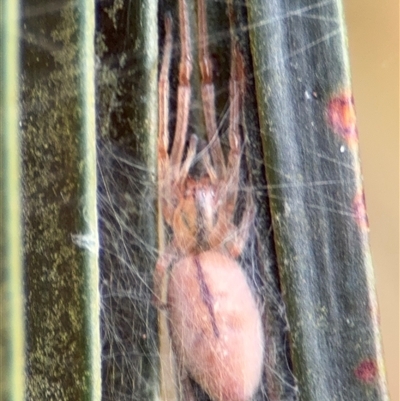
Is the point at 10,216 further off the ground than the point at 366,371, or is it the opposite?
the point at 10,216

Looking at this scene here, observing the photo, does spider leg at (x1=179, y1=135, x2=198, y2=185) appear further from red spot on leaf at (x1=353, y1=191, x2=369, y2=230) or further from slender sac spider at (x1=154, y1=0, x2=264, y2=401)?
red spot on leaf at (x1=353, y1=191, x2=369, y2=230)

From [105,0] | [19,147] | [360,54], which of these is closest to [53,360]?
[19,147]

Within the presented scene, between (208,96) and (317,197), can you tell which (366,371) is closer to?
(317,197)

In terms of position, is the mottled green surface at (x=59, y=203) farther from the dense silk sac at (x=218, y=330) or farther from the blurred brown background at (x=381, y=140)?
the blurred brown background at (x=381, y=140)

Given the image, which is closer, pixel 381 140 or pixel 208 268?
pixel 208 268

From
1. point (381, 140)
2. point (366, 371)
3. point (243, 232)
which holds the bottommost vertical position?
point (366, 371)

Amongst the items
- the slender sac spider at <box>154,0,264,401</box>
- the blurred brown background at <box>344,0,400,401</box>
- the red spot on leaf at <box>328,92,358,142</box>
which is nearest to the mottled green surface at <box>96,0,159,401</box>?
the slender sac spider at <box>154,0,264,401</box>

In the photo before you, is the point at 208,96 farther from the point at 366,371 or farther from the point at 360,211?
the point at 366,371

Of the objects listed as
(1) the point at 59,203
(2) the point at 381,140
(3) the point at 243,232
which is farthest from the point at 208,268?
(2) the point at 381,140
